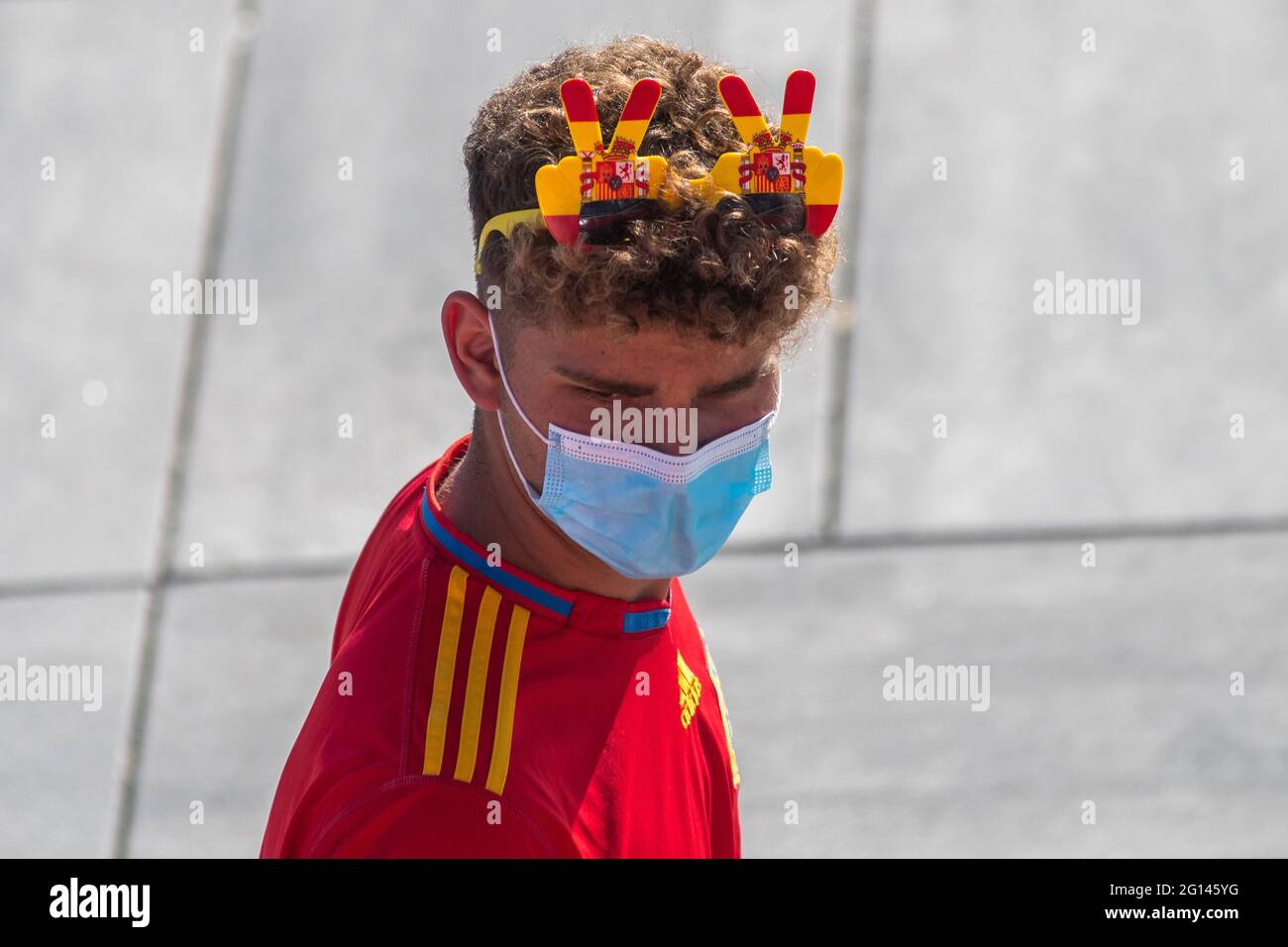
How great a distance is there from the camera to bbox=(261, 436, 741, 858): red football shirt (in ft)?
6.40

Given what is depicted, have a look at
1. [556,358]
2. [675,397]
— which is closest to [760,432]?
[675,397]

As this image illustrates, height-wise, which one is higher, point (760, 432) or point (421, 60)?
point (421, 60)

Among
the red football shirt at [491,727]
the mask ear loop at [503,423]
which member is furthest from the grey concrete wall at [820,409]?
the mask ear loop at [503,423]

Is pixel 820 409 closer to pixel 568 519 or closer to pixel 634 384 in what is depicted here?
pixel 568 519

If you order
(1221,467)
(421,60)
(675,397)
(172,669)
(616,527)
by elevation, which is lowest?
(172,669)

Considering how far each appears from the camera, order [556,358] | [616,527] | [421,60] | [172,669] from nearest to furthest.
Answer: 1. [556,358]
2. [616,527]
3. [172,669]
4. [421,60]

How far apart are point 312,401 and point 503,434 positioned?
3354mm

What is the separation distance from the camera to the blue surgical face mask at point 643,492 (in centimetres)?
225

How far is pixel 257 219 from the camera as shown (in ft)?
19.7

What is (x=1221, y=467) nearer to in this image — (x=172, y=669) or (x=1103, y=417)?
(x=1103, y=417)

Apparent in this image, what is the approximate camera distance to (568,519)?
2.30 meters

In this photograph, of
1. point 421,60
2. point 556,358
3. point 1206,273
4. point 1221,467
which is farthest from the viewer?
point 421,60

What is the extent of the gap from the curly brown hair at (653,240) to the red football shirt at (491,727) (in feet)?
1.39

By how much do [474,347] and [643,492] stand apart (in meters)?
0.34
